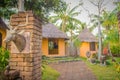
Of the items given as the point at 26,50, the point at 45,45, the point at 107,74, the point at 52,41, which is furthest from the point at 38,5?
the point at 52,41

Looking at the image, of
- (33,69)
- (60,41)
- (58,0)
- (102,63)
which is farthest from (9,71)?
(60,41)

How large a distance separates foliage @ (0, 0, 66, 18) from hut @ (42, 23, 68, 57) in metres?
8.35

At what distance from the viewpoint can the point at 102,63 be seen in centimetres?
1585

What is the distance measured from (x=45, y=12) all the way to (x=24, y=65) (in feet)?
28.4

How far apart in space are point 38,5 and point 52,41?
11.9 meters

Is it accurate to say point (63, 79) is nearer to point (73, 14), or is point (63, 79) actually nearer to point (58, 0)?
point (58, 0)

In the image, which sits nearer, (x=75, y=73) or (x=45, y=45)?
(x=75, y=73)

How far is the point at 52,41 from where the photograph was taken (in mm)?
24484

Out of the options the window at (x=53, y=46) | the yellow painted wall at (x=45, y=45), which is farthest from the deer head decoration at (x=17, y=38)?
the window at (x=53, y=46)

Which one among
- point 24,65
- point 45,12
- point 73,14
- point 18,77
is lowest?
point 18,77

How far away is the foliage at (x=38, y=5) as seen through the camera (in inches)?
502

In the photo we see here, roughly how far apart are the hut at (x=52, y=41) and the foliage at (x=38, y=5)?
27.4 feet

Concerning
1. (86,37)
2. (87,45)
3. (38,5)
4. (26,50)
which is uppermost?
(38,5)

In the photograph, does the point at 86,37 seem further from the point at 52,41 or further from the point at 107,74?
the point at 107,74
